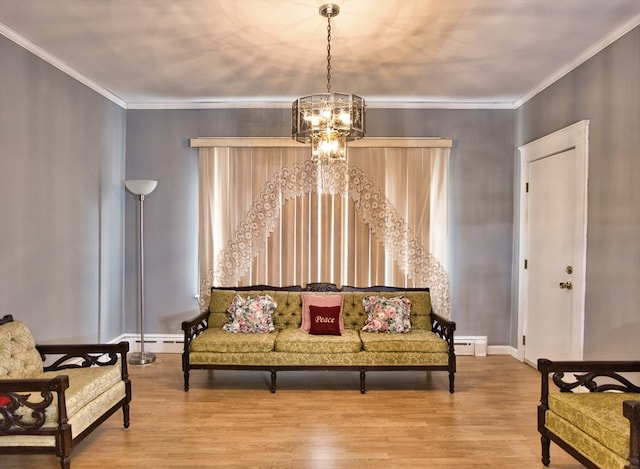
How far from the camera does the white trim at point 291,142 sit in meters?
5.03

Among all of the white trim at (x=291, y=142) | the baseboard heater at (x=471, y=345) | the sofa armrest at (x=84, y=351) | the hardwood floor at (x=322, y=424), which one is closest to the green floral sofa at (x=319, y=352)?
the hardwood floor at (x=322, y=424)

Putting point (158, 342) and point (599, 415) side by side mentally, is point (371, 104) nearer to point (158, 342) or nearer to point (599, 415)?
point (158, 342)

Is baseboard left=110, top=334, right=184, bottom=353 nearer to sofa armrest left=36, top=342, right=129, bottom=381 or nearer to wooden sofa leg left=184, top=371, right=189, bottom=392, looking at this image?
wooden sofa leg left=184, top=371, right=189, bottom=392

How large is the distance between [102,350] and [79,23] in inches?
92.5

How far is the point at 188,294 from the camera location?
17.1 ft

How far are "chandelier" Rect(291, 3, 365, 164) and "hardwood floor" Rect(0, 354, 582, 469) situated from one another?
6.34ft

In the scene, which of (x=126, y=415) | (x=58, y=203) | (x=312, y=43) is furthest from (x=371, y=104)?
(x=126, y=415)

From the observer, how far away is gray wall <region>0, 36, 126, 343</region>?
3365 mm

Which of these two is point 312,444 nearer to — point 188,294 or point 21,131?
point 188,294

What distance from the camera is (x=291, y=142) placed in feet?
16.6

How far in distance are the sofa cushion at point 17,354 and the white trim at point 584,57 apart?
187 inches

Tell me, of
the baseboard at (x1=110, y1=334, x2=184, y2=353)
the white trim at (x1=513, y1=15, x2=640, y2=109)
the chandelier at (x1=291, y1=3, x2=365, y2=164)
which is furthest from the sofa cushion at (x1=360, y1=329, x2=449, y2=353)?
the white trim at (x1=513, y1=15, x2=640, y2=109)

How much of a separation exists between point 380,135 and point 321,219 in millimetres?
1181

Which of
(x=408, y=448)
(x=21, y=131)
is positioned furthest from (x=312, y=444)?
(x=21, y=131)
